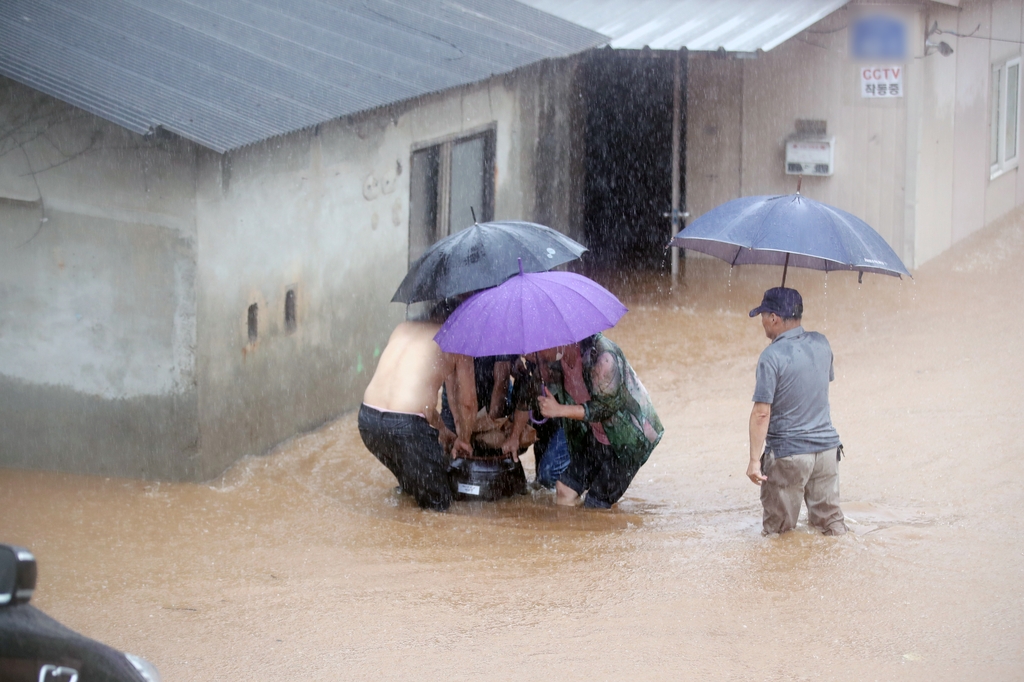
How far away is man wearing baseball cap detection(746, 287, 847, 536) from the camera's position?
5.56m

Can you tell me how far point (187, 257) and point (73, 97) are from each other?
1121 millimetres

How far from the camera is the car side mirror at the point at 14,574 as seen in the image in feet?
7.60

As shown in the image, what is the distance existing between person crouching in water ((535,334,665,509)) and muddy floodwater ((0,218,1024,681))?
0.69ft

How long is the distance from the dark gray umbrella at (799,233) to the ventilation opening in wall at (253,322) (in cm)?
303

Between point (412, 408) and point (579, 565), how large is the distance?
1363 mm

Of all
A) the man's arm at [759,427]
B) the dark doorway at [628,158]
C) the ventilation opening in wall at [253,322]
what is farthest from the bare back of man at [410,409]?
the dark doorway at [628,158]

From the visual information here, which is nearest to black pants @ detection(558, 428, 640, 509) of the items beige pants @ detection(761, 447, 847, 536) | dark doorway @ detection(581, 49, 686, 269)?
beige pants @ detection(761, 447, 847, 536)

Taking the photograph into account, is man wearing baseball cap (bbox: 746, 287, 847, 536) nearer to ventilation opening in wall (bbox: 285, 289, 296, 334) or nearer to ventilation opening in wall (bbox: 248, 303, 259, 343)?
ventilation opening in wall (bbox: 248, 303, 259, 343)

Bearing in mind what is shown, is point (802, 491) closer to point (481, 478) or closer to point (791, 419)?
point (791, 419)

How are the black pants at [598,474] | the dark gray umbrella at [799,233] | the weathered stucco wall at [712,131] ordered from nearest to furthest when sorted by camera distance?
the dark gray umbrella at [799,233], the black pants at [598,474], the weathered stucco wall at [712,131]

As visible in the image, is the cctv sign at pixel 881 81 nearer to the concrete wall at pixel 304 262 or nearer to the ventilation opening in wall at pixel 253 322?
the concrete wall at pixel 304 262

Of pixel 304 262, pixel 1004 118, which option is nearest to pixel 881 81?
pixel 1004 118

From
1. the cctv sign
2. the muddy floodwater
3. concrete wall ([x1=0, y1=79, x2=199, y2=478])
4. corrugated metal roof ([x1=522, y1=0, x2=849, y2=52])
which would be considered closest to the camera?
the muddy floodwater

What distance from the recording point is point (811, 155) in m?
12.2
